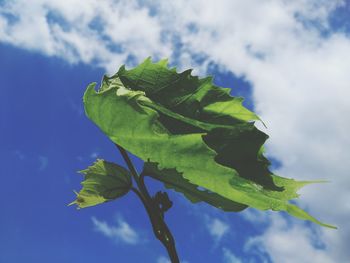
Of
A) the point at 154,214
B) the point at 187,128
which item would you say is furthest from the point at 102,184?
the point at 187,128

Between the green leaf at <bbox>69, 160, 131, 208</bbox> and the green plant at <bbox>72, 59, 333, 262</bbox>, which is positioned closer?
the green plant at <bbox>72, 59, 333, 262</bbox>

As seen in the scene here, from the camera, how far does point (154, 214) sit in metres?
1.57

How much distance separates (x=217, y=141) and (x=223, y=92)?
0.16 meters

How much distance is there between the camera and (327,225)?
132 centimetres

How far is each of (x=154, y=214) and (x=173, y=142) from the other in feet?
0.93

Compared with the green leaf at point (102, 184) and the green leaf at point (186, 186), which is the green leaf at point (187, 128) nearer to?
the green leaf at point (186, 186)

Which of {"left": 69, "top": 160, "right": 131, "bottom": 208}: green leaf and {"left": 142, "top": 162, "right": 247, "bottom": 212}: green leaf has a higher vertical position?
{"left": 69, "top": 160, "right": 131, "bottom": 208}: green leaf

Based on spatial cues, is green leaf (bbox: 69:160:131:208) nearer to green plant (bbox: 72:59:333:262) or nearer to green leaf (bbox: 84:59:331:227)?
green plant (bbox: 72:59:333:262)

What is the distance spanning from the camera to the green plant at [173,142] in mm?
1442

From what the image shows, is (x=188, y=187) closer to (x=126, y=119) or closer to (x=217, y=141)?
(x=217, y=141)

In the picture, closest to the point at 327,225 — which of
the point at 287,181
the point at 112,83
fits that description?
the point at 287,181

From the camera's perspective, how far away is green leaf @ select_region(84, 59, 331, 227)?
56.6 inches

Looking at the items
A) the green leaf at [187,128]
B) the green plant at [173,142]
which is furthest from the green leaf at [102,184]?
the green leaf at [187,128]

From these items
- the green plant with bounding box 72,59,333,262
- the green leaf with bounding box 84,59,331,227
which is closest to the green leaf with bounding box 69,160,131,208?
the green plant with bounding box 72,59,333,262
